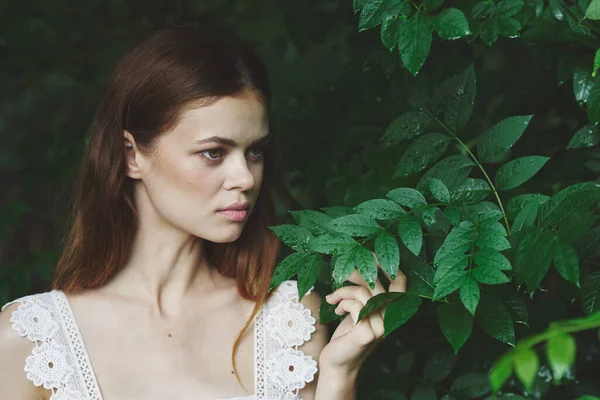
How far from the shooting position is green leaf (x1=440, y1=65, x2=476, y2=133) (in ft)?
5.75

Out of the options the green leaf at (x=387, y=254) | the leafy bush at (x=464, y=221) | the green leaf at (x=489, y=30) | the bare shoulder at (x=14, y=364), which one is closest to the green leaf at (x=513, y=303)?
the leafy bush at (x=464, y=221)

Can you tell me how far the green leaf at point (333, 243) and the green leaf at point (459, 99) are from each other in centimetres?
48

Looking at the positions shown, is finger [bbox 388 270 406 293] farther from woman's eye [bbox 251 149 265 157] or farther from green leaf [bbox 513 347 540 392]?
green leaf [bbox 513 347 540 392]

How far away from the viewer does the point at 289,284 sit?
2.15m

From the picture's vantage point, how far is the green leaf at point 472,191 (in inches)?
63.6

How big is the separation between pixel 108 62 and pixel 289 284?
121cm

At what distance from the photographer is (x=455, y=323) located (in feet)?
4.38

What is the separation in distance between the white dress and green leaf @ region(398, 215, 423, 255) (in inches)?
28.9

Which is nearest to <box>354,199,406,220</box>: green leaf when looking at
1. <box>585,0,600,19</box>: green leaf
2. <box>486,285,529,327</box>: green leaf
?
<box>486,285,529,327</box>: green leaf

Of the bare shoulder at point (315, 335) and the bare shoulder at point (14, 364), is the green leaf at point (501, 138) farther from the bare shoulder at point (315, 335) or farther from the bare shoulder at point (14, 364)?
the bare shoulder at point (14, 364)

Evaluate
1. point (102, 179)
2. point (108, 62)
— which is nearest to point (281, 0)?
point (108, 62)

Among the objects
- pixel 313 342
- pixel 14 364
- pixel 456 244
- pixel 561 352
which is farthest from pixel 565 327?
pixel 14 364

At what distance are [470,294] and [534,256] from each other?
0.39 ft

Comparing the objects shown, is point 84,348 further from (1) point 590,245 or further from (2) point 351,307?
(1) point 590,245
